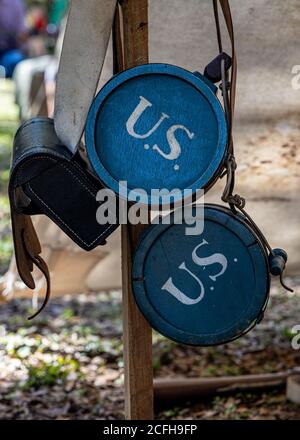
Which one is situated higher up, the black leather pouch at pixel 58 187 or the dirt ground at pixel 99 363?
the black leather pouch at pixel 58 187

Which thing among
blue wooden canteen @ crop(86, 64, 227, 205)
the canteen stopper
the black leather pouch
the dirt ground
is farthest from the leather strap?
the dirt ground

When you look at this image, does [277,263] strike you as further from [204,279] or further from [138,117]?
[138,117]

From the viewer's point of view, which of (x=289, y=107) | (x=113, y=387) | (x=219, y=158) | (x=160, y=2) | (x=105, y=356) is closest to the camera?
(x=219, y=158)

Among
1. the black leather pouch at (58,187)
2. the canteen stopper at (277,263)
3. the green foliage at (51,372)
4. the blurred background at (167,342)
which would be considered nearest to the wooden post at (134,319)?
the black leather pouch at (58,187)

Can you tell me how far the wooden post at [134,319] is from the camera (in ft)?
6.49

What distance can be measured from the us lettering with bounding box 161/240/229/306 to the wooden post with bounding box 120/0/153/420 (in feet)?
0.64

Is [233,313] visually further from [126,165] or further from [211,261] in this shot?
[126,165]

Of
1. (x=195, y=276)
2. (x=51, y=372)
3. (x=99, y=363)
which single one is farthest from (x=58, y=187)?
(x=99, y=363)

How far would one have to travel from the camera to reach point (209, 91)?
1.81 meters

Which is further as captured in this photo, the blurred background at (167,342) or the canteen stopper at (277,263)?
the blurred background at (167,342)

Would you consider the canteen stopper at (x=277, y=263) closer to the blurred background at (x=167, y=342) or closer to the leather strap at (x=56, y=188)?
the leather strap at (x=56, y=188)
